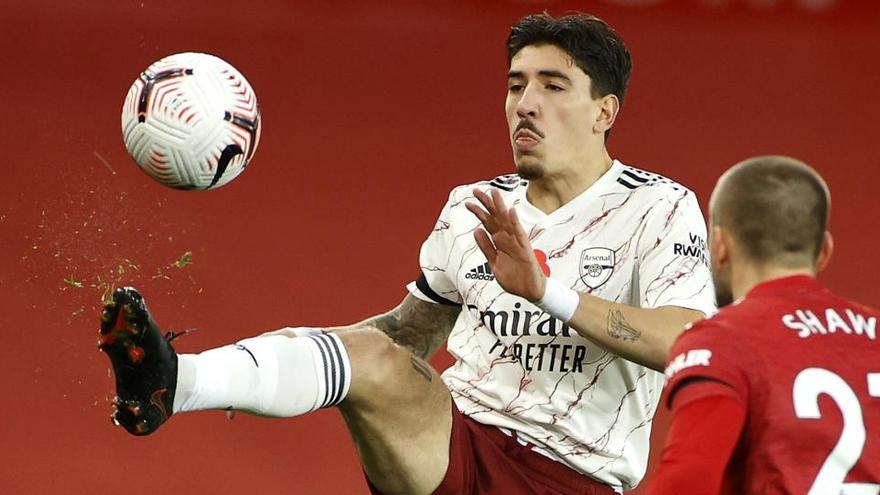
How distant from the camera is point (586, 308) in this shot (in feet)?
9.26

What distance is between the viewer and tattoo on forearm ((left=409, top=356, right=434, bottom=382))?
9.40ft

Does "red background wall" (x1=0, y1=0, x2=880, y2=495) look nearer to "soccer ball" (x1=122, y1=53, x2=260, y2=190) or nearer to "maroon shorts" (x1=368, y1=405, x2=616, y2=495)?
"soccer ball" (x1=122, y1=53, x2=260, y2=190)

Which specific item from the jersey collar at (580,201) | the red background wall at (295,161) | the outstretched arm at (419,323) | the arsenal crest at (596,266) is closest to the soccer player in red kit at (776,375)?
the arsenal crest at (596,266)

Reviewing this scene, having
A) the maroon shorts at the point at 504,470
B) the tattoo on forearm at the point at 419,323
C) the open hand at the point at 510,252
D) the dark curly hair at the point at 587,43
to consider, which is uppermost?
the dark curly hair at the point at 587,43

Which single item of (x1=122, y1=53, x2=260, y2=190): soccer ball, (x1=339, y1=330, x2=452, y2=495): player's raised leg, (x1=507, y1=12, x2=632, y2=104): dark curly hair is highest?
(x1=507, y1=12, x2=632, y2=104): dark curly hair

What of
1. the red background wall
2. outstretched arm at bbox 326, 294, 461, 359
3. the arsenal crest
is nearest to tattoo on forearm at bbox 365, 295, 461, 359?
outstretched arm at bbox 326, 294, 461, 359

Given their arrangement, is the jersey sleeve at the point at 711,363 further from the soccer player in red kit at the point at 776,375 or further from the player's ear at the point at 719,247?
the player's ear at the point at 719,247

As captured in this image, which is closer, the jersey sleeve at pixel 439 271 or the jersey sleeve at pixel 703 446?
the jersey sleeve at pixel 703 446

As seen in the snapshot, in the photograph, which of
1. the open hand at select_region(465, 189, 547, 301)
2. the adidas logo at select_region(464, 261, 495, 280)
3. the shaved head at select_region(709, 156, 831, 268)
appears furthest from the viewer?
the adidas logo at select_region(464, 261, 495, 280)

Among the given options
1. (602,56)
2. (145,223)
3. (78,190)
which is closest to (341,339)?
(602,56)

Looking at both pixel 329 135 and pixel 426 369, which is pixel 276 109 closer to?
pixel 329 135

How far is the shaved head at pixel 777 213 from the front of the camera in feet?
6.94

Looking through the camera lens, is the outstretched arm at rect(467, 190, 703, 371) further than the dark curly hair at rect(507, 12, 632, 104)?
No

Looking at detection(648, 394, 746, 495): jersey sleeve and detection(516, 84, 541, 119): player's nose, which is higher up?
detection(516, 84, 541, 119): player's nose
